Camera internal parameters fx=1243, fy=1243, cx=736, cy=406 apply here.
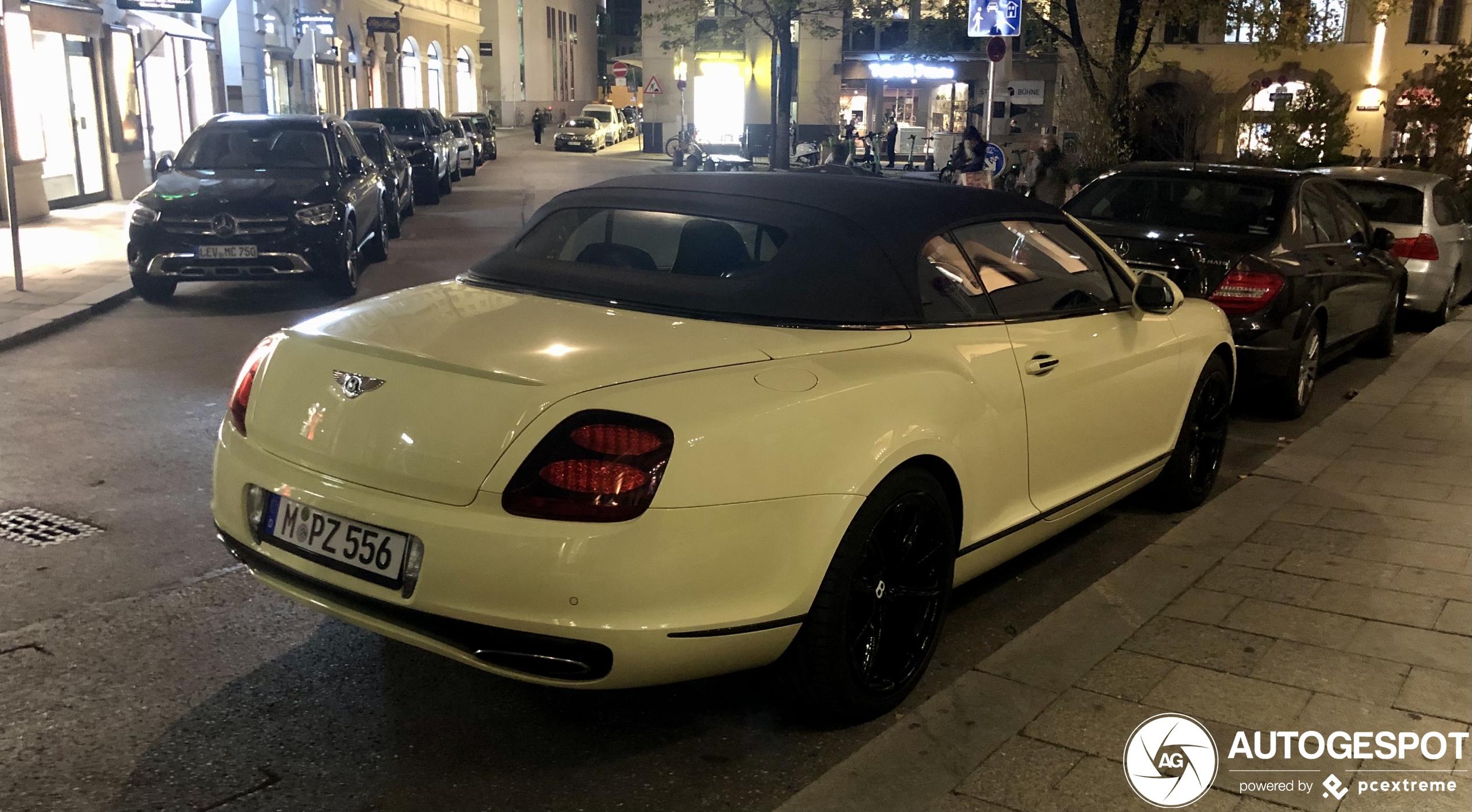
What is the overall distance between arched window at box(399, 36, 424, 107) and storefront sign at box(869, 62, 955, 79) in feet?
61.1

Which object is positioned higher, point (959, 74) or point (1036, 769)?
point (959, 74)

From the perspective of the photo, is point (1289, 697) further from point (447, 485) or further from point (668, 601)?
point (447, 485)

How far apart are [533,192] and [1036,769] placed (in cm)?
2546

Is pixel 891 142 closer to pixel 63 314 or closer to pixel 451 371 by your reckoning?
pixel 63 314

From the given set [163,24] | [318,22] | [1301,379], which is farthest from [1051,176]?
[318,22]

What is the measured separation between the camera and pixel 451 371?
3211mm

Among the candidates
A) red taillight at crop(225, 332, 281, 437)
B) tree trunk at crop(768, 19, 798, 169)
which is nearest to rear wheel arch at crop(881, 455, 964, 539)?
red taillight at crop(225, 332, 281, 437)

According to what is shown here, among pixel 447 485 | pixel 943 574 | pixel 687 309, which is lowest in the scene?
pixel 943 574

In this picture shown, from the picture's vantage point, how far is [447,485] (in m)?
3.07

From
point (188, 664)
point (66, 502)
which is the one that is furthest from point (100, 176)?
point (188, 664)

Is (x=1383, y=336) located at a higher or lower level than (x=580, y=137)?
lower

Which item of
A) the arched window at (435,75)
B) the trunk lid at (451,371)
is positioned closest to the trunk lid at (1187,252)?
the trunk lid at (451,371)

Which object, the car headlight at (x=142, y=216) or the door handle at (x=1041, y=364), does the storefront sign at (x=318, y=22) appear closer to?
the car headlight at (x=142, y=216)

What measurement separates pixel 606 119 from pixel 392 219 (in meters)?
38.9
